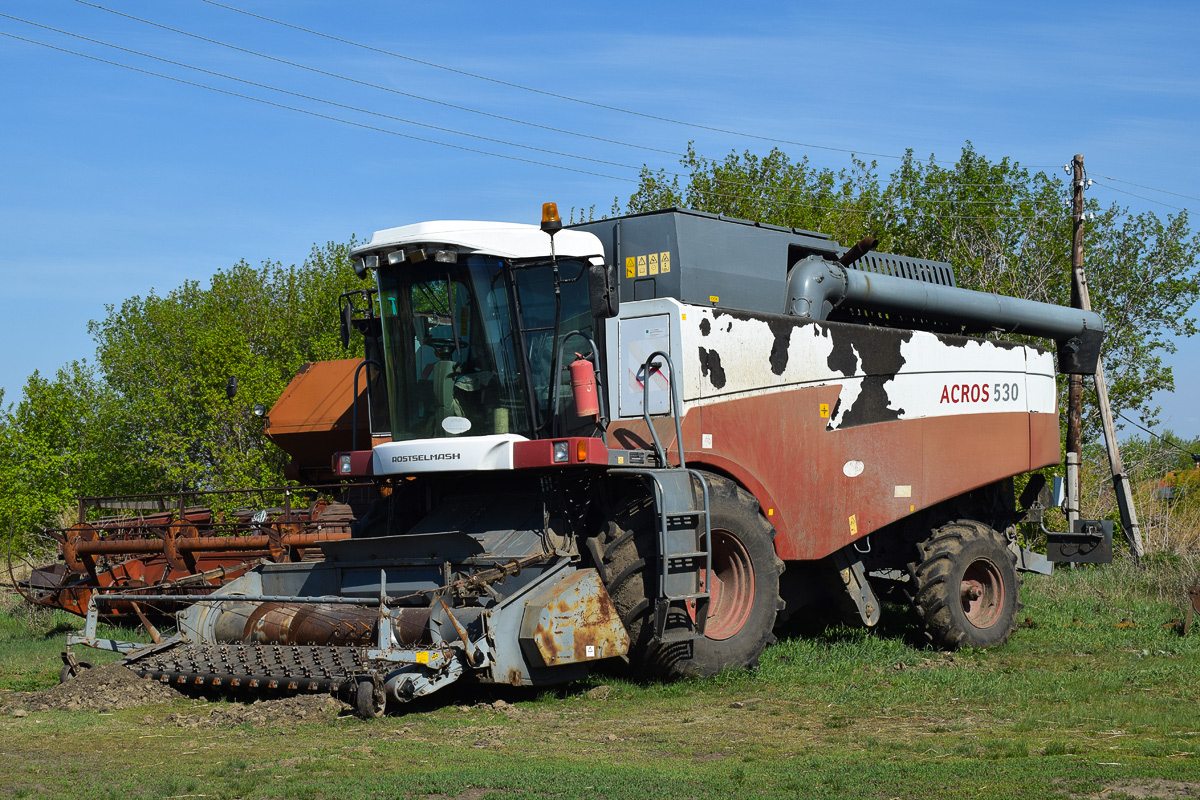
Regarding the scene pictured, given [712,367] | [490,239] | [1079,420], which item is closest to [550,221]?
[490,239]

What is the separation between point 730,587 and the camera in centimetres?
890

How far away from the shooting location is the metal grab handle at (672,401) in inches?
331

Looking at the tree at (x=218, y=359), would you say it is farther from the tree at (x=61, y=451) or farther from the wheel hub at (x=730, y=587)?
the wheel hub at (x=730, y=587)

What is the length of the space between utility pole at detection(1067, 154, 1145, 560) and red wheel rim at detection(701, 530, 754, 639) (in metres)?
11.8

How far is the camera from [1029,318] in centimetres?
1326

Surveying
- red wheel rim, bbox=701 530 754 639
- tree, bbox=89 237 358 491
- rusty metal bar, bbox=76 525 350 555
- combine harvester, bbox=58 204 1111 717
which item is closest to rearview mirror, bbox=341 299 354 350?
combine harvester, bbox=58 204 1111 717

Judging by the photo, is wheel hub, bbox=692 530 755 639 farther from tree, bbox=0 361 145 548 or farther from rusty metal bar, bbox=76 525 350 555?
tree, bbox=0 361 145 548

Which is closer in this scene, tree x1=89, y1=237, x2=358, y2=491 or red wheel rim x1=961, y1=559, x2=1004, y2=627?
red wheel rim x1=961, y1=559, x2=1004, y2=627

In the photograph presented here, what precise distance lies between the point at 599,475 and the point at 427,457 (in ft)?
4.05

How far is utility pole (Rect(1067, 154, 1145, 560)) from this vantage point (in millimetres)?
20031

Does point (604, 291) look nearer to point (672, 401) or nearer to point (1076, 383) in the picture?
point (672, 401)

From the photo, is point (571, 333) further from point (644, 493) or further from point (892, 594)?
point (892, 594)

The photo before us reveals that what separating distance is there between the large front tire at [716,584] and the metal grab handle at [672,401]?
399 millimetres

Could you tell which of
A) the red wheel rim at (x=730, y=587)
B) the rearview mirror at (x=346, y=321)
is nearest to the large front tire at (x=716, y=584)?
the red wheel rim at (x=730, y=587)
